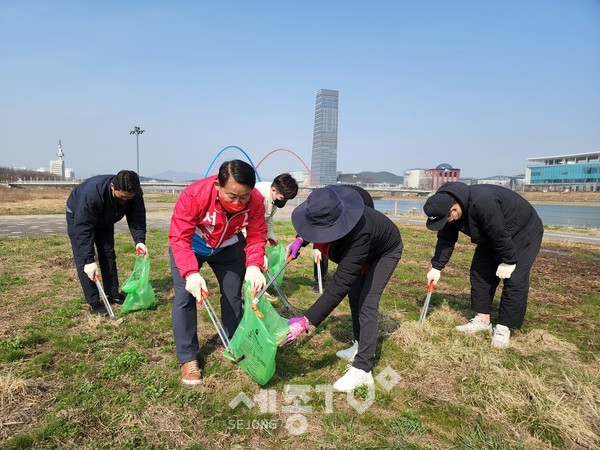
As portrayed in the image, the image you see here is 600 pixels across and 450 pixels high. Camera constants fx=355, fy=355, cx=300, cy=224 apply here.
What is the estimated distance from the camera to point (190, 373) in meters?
2.93

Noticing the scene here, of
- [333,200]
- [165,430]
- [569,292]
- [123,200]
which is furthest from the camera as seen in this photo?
[569,292]

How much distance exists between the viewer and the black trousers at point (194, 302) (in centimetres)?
305

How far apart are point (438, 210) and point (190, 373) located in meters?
2.67

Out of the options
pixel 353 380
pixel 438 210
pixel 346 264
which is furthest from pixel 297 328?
pixel 438 210

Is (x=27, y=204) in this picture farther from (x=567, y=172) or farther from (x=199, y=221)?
(x=567, y=172)

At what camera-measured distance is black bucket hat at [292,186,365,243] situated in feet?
8.16

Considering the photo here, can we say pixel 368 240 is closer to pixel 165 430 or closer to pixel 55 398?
pixel 165 430

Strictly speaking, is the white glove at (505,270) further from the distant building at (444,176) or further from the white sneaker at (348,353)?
the distant building at (444,176)

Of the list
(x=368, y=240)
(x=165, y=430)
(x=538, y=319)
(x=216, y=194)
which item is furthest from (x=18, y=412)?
(x=538, y=319)

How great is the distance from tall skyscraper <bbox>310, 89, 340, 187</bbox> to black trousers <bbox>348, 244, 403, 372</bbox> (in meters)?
46.0

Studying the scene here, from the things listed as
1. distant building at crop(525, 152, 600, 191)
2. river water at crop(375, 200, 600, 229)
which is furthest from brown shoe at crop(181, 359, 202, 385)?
distant building at crop(525, 152, 600, 191)

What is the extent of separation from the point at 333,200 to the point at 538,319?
12.3ft

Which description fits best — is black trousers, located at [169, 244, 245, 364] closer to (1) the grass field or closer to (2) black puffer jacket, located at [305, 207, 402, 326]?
A: (1) the grass field

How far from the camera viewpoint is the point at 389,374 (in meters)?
3.14
